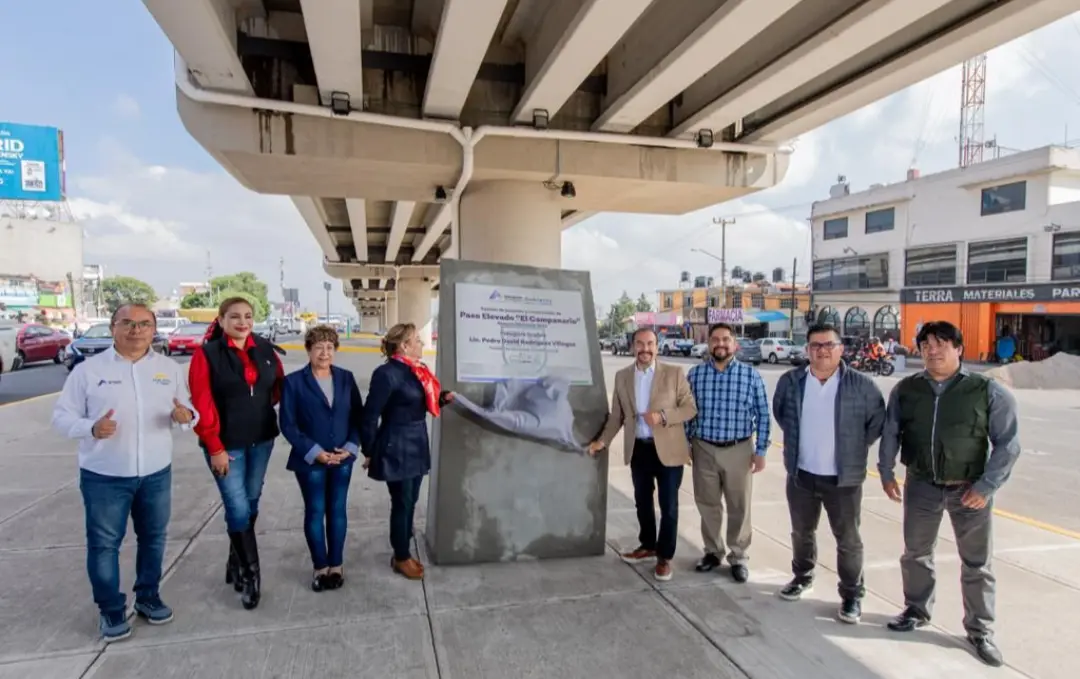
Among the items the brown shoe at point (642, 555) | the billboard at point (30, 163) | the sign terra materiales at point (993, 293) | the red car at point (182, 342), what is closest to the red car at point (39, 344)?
the red car at point (182, 342)

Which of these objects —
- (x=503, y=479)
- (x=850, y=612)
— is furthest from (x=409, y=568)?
(x=850, y=612)

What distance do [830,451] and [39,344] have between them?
2460 centimetres

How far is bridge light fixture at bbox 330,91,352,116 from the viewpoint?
6.48m

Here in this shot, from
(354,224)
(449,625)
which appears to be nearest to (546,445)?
(449,625)

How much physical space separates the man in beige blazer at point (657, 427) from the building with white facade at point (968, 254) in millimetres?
28072

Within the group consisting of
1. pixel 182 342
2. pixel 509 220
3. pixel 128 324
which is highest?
pixel 509 220

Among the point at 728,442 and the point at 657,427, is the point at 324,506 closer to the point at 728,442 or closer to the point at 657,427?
the point at 657,427

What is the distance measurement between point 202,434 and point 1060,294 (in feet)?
115

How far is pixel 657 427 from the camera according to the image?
3992mm

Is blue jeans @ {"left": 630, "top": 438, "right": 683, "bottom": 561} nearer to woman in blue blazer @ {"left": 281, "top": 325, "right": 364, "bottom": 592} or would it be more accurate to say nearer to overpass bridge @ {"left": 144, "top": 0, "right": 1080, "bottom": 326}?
woman in blue blazer @ {"left": 281, "top": 325, "right": 364, "bottom": 592}

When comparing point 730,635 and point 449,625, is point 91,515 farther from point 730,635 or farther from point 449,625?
point 730,635

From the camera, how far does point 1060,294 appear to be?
1107 inches

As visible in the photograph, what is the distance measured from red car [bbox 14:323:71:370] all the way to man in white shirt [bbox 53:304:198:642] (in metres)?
19.8

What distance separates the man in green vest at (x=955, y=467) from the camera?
3141 millimetres
